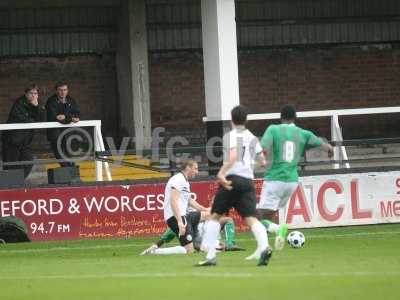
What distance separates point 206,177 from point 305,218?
6.50 feet

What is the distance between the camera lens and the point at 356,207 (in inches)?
926

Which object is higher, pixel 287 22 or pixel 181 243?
pixel 287 22

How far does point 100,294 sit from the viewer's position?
39.5ft

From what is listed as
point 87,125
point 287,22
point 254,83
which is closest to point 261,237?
point 87,125

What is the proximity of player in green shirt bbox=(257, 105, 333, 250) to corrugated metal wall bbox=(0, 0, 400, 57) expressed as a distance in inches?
431

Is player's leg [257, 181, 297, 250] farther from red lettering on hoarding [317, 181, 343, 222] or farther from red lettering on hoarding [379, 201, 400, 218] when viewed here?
red lettering on hoarding [379, 201, 400, 218]

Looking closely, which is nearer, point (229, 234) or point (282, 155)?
point (282, 155)

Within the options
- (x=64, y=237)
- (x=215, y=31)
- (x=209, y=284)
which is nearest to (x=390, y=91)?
(x=215, y=31)

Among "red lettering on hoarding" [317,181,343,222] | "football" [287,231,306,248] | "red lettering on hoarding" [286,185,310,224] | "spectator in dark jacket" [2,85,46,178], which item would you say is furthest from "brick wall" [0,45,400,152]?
"football" [287,231,306,248]

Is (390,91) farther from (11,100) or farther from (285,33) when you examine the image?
(11,100)

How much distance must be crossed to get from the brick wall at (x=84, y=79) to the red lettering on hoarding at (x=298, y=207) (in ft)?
17.8

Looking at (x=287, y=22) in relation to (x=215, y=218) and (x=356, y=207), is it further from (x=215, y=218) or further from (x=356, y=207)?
(x=215, y=218)

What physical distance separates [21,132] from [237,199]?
30.7ft

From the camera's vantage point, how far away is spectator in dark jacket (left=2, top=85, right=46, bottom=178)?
23062mm
